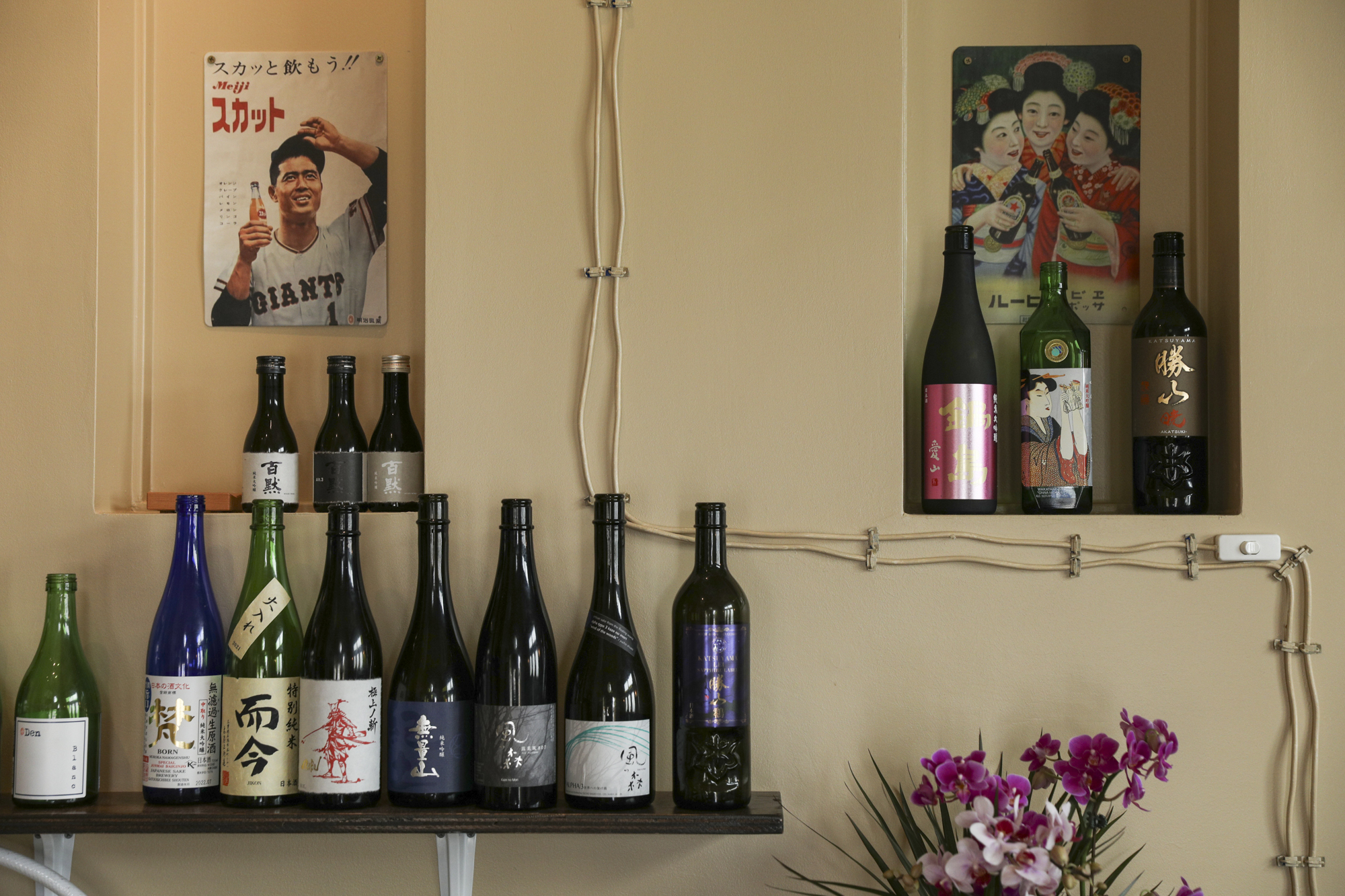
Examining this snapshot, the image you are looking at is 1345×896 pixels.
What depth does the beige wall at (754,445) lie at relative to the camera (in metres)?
1.04

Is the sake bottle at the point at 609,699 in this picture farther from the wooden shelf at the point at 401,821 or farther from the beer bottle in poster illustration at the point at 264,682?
the beer bottle in poster illustration at the point at 264,682

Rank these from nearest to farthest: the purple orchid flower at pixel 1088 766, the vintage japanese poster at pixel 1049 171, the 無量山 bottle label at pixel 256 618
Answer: the purple orchid flower at pixel 1088 766 → the 無量山 bottle label at pixel 256 618 → the vintage japanese poster at pixel 1049 171

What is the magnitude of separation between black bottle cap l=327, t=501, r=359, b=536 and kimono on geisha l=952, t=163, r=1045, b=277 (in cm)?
74

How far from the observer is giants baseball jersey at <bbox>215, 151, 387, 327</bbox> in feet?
3.89

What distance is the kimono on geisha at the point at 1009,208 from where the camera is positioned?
115 centimetres

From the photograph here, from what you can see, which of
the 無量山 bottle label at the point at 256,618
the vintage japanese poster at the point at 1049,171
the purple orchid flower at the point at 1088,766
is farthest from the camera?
the vintage japanese poster at the point at 1049,171

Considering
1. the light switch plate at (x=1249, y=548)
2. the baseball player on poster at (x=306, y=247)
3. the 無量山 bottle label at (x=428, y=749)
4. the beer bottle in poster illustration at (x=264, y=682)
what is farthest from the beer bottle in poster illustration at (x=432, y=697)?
the light switch plate at (x=1249, y=548)

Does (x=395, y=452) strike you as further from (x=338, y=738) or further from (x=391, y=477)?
(x=338, y=738)

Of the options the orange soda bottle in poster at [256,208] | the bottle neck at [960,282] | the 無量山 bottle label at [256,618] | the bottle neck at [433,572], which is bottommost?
the 無量山 bottle label at [256,618]

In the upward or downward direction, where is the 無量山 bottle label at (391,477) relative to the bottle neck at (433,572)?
upward

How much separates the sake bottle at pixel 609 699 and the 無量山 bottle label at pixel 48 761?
493 mm

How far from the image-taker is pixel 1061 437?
1.06m

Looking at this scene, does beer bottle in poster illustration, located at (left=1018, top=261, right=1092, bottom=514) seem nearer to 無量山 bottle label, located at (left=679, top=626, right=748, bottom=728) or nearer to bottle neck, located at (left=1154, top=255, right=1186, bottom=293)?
bottle neck, located at (left=1154, top=255, right=1186, bottom=293)

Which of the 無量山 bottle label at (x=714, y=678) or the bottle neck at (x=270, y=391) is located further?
the bottle neck at (x=270, y=391)
